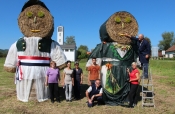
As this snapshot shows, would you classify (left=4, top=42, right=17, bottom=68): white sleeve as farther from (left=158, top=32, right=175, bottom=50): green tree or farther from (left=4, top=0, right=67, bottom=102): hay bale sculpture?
(left=158, top=32, right=175, bottom=50): green tree

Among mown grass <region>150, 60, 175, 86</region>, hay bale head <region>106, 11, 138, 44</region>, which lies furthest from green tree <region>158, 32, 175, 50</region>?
hay bale head <region>106, 11, 138, 44</region>

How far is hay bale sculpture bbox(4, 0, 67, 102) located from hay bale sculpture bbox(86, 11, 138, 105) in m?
2.20

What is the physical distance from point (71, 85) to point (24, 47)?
2175 millimetres

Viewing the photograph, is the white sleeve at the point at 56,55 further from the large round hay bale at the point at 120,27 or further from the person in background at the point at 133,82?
the person in background at the point at 133,82

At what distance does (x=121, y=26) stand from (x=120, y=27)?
2.2 inches

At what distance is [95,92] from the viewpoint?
25.6 ft

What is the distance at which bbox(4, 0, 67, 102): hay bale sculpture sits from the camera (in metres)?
7.90

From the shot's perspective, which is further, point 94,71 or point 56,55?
point 56,55

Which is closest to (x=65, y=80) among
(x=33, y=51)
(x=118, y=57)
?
A: (x=33, y=51)

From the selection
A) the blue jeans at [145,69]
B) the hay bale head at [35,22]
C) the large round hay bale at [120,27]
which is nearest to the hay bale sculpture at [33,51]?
the hay bale head at [35,22]

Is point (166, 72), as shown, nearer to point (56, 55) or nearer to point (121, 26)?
point (121, 26)

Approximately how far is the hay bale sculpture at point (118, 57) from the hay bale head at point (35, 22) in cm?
214

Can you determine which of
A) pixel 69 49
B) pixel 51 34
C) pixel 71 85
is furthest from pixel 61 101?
pixel 69 49

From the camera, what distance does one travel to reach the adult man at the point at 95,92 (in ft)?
25.2
